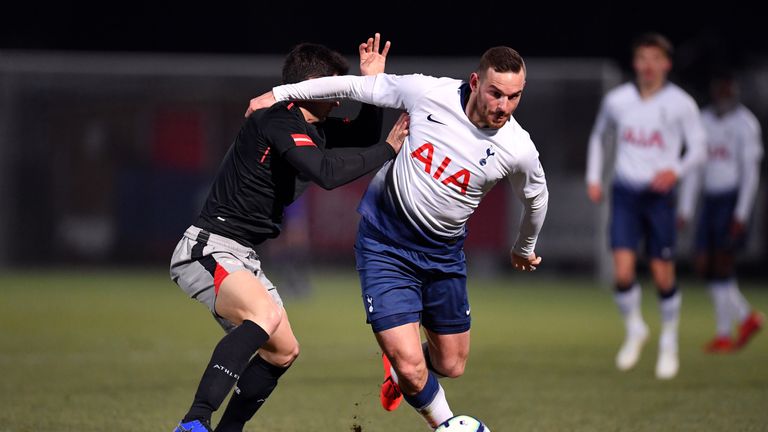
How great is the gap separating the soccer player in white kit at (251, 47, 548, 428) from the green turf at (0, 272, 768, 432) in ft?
2.45

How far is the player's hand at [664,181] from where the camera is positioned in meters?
9.43

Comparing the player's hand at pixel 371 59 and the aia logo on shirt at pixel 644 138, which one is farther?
the aia logo on shirt at pixel 644 138

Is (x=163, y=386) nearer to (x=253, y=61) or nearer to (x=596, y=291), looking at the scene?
(x=596, y=291)

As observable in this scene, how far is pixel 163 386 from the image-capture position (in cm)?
855

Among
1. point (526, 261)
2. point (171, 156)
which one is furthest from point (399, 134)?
point (171, 156)

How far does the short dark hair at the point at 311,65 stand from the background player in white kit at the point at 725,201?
17.6 feet

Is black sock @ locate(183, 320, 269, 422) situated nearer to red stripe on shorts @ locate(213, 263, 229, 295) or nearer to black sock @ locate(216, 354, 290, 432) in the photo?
red stripe on shorts @ locate(213, 263, 229, 295)

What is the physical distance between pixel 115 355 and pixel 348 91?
4.98 meters

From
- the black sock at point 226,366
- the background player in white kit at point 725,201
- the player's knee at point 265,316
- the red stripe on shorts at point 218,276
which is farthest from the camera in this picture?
the background player in white kit at point 725,201

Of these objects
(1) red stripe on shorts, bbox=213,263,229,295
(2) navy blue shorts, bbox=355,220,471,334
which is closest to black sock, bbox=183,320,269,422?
(1) red stripe on shorts, bbox=213,263,229,295

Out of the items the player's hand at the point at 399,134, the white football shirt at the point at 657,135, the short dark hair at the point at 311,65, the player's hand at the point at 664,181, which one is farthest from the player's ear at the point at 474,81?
the white football shirt at the point at 657,135

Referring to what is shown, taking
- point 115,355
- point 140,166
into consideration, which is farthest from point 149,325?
point 140,166

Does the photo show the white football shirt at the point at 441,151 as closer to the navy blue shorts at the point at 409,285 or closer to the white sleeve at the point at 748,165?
the navy blue shorts at the point at 409,285

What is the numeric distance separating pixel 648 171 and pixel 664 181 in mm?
208
